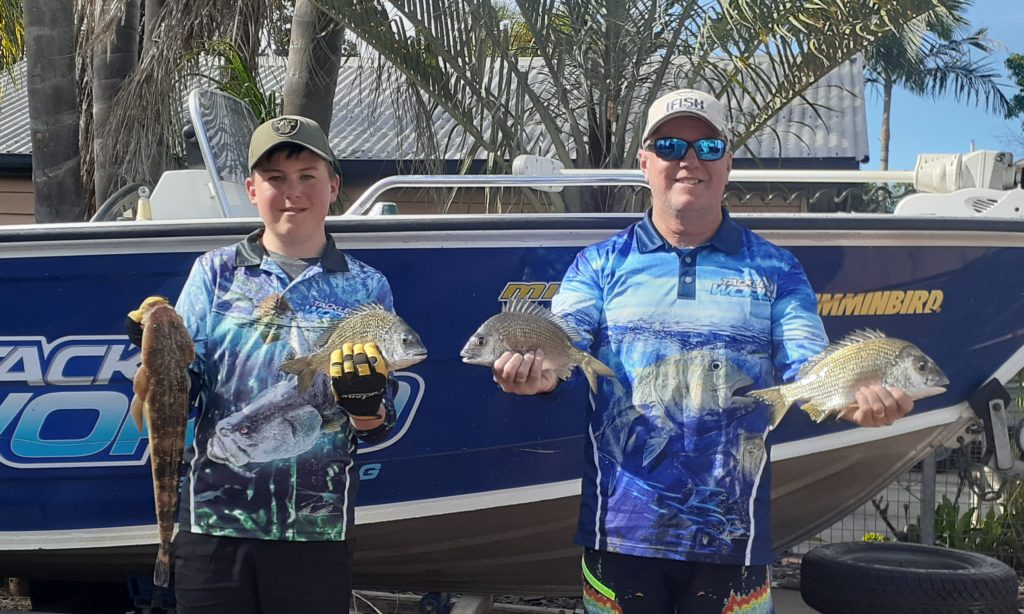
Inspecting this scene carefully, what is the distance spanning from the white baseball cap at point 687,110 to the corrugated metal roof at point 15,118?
36.7 ft

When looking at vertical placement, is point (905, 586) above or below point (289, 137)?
below

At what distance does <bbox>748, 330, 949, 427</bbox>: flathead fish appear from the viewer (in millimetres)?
2461

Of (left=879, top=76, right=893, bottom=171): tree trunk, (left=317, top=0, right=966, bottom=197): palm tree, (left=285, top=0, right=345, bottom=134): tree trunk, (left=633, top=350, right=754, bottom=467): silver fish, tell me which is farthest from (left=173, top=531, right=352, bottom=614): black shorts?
(left=879, top=76, right=893, bottom=171): tree trunk

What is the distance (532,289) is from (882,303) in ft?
4.92

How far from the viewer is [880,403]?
2463 mm

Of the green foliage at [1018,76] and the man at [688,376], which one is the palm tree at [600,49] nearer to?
the man at [688,376]

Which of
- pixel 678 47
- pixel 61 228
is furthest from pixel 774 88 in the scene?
pixel 61 228

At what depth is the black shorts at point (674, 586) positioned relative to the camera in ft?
8.66

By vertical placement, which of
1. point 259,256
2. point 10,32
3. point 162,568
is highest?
point 10,32

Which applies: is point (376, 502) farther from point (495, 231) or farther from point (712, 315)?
point (712, 315)

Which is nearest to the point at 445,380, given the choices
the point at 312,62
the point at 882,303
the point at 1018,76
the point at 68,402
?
the point at 68,402

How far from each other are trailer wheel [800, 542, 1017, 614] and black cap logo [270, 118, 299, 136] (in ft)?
9.83

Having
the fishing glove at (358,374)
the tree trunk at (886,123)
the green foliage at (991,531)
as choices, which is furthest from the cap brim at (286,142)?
the tree trunk at (886,123)

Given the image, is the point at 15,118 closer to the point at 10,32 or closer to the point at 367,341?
the point at 10,32
